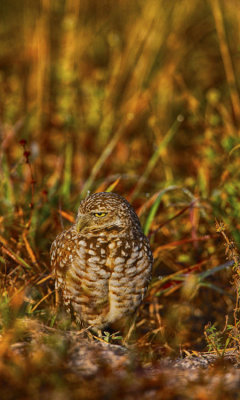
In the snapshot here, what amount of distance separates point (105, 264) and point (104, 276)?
0.21ft

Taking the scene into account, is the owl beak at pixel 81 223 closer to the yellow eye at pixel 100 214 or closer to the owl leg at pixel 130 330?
the yellow eye at pixel 100 214

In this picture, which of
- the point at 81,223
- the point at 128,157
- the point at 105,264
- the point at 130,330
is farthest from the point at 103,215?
the point at 128,157

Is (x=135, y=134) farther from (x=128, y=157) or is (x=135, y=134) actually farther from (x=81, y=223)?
(x=81, y=223)

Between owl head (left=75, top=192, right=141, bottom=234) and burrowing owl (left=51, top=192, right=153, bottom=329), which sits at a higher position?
owl head (left=75, top=192, right=141, bottom=234)

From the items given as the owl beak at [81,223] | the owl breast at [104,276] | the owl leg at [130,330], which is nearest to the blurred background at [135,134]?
the owl leg at [130,330]

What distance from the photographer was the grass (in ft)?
9.93

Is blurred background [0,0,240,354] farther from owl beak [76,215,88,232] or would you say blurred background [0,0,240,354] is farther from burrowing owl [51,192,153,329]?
owl beak [76,215,88,232]

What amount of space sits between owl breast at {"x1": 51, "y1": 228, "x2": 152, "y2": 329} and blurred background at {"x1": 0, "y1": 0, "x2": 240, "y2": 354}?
0.39m

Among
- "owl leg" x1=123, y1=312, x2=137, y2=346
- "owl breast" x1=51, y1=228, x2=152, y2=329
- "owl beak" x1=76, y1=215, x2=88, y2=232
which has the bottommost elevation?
"owl leg" x1=123, y1=312, x2=137, y2=346

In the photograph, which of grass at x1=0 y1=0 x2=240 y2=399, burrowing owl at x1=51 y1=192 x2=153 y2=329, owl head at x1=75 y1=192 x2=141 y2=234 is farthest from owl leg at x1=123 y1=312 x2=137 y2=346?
owl head at x1=75 y1=192 x2=141 y2=234

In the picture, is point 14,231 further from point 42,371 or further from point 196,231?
point 42,371

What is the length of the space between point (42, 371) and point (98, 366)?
0.84 ft

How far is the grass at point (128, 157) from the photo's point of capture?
3.03m

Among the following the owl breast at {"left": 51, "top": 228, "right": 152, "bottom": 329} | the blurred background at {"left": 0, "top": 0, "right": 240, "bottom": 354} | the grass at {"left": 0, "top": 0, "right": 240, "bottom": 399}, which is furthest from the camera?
the blurred background at {"left": 0, "top": 0, "right": 240, "bottom": 354}
